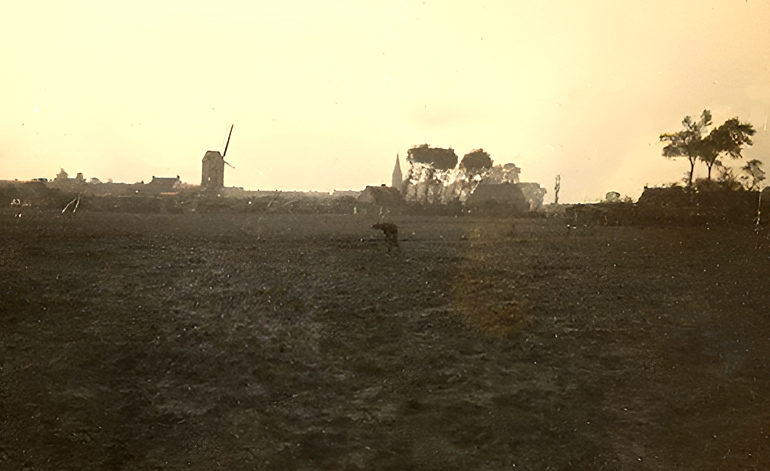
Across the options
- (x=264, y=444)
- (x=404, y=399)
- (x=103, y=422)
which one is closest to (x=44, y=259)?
(x=103, y=422)

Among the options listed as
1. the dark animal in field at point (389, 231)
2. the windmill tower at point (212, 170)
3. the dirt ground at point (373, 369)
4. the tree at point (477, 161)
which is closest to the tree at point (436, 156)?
the tree at point (477, 161)

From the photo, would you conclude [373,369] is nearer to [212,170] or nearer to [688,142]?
[688,142]

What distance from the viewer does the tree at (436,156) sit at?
64375 mm

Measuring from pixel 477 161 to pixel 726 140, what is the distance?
36176mm

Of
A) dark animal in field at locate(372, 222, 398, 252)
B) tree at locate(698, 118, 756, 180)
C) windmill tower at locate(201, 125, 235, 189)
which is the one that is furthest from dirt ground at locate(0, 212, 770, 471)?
windmill tower at locate(201, 125, 235, 189)

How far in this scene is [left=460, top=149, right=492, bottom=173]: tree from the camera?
209 feet

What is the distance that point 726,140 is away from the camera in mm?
29375

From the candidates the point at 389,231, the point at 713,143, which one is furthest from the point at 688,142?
the point at 389,231

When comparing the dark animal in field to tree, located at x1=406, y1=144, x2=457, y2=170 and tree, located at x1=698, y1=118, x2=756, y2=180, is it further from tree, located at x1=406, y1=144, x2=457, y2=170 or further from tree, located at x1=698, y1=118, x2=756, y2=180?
tree, located at x1=406, y1=144, x2=457, y2=170

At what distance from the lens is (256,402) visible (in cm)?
412

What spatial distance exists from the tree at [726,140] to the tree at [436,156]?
3661 centimetres

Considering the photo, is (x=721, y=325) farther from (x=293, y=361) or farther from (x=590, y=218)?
(x=590, y=218)

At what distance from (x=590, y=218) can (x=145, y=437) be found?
85.6ft

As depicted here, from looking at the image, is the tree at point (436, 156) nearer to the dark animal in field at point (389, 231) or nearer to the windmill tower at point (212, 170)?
the windmill tower at point (212, 170)
